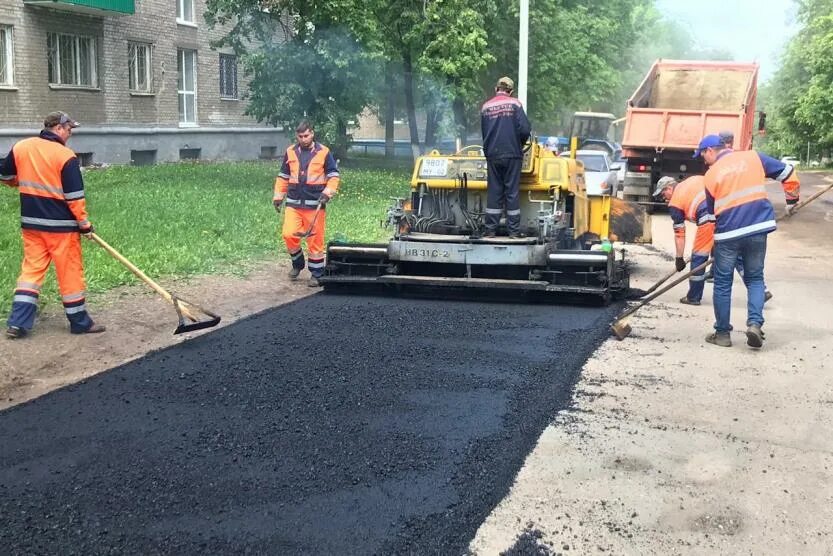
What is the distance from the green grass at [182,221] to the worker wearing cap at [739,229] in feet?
16.9

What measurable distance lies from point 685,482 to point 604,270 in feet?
12.9

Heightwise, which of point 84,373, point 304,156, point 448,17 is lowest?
point 84,373

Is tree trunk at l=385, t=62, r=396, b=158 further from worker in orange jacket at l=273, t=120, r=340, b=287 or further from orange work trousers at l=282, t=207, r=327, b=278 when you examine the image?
orange work trousers at l=282, t=207, r=327, b=278

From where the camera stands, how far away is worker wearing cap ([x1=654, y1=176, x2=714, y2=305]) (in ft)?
26.6

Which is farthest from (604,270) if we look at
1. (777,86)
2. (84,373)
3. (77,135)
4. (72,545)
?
(777,86)

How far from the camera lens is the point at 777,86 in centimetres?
5084

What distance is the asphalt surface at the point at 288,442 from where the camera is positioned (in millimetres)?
3406

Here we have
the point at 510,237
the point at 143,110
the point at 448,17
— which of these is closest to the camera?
the point at 510,237

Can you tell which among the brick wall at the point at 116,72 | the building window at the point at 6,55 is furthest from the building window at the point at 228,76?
the building window at the point at 6,55

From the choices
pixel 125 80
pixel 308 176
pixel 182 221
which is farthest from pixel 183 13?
pixel 308 176

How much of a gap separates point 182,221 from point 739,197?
7909 mm

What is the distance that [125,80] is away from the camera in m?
23.6

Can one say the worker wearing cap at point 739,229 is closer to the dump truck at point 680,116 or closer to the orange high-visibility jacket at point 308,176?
the orange high-visibility jacket at point 308,176

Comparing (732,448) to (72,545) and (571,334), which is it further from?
(72,545)
